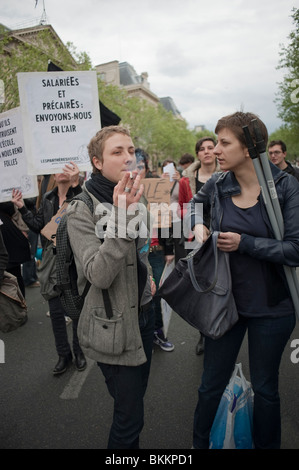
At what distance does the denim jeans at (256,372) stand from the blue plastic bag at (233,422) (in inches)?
1.4

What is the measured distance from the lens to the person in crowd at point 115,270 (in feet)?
4.44

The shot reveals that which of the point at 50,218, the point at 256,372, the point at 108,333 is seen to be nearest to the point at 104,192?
the point at 108,333

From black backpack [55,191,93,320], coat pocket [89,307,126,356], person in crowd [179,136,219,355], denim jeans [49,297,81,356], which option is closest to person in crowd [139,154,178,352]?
person in crowd [179,136,219,355]

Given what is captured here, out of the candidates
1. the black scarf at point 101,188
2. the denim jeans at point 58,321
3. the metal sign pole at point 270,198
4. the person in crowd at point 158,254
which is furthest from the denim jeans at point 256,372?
the denim jeans at point 58,321

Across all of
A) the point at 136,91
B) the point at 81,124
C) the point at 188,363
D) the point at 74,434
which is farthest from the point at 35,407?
the point at 136,91

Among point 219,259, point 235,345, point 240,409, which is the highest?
point 219,259

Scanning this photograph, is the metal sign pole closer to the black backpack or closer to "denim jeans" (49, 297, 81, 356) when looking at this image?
the black backpack

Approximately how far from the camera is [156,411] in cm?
251

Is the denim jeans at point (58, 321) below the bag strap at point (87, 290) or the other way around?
below

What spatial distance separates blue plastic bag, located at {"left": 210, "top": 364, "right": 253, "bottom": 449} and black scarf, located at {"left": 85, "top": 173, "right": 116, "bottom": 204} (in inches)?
52.8

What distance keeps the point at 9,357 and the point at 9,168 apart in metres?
2.05

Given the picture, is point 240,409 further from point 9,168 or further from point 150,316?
point 9,168

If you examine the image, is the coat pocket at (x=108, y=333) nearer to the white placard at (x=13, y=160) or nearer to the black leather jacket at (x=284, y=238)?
the black leather jacket at (x=284, y=238)
